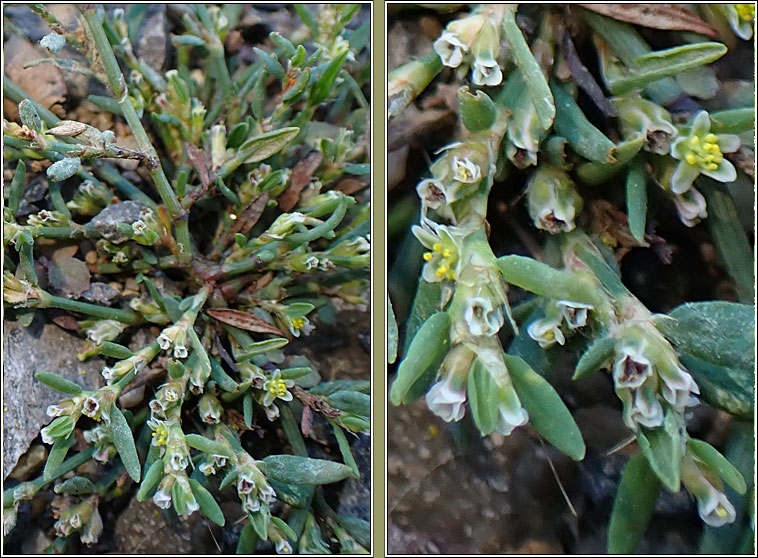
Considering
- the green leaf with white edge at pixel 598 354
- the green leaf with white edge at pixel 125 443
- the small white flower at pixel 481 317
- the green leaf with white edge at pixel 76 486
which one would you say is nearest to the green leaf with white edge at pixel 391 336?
the small white flower at pixel 481 317

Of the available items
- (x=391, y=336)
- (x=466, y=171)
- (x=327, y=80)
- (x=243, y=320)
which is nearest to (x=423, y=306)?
(x=391, y=336)

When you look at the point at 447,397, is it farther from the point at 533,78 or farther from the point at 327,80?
the point at 327,80

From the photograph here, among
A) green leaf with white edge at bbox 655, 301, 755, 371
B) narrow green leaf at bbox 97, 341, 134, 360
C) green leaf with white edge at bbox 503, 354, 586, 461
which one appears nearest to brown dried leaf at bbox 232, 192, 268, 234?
narrow green leaf at bbox 97, 341, 134, 360

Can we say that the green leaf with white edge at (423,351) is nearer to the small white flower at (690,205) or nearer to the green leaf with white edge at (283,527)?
the green leaf with white edge at (283,527)

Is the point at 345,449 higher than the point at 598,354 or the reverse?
the reverse

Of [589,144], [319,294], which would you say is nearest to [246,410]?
[319,294]
